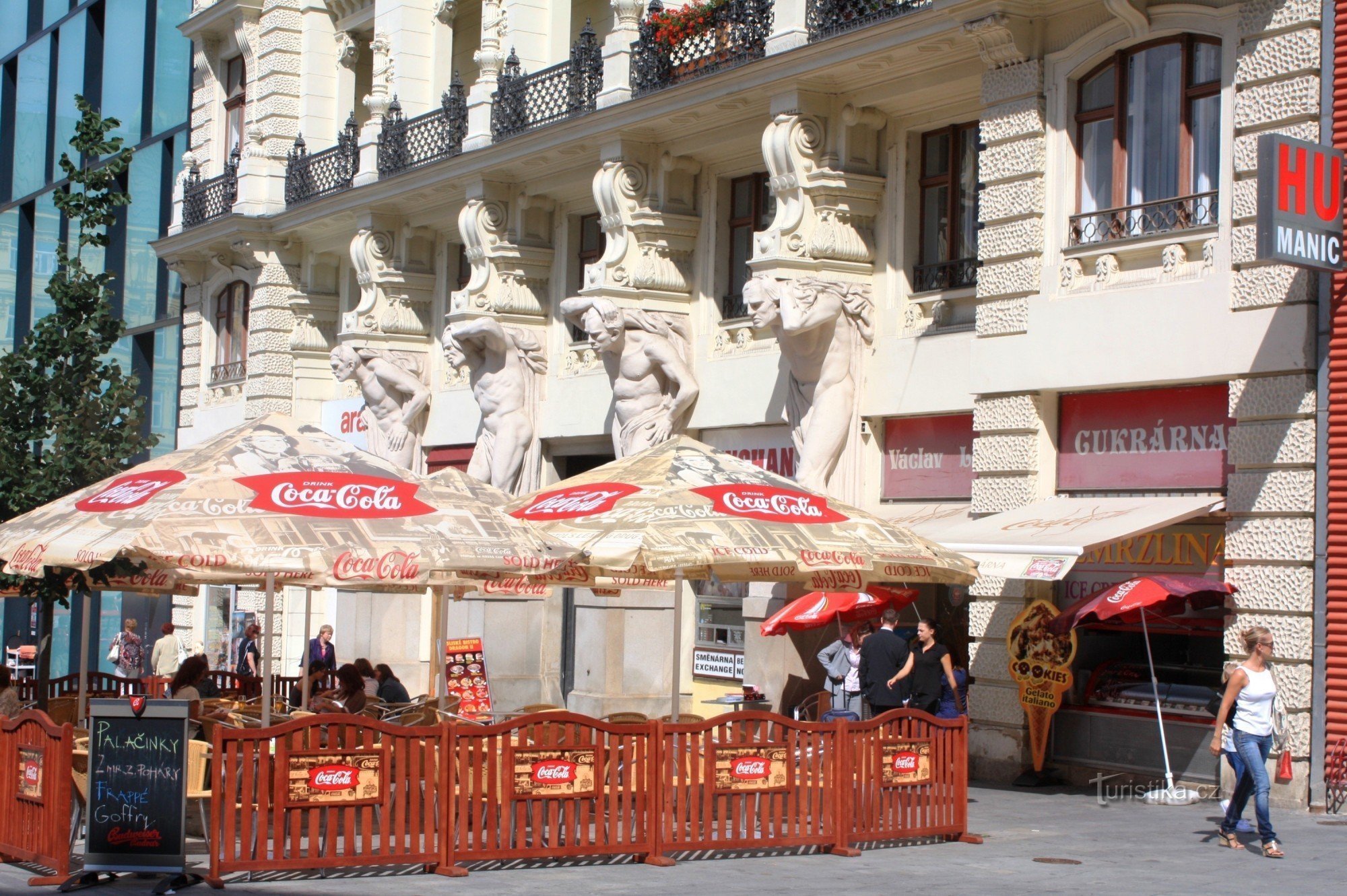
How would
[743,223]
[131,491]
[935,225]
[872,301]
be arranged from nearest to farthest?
1. [131,491]
2. [935,225]
3. [872,301]
4. [743,223]

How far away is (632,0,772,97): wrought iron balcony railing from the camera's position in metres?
20.2

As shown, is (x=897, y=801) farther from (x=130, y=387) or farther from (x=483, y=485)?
(x=130, y=387)

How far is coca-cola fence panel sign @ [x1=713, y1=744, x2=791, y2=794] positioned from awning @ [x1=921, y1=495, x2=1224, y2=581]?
3695 mm

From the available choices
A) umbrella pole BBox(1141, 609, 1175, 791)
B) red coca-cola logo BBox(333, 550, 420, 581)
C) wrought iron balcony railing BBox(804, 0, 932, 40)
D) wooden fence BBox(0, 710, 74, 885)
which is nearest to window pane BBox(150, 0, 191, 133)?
wrought iron balcony railing BBox(804, 0, 932, 40)

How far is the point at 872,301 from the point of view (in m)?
19.8

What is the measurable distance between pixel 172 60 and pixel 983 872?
2819 centimetres

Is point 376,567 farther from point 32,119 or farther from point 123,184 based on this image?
point 32,119

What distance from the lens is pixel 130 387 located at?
2345 centimetres

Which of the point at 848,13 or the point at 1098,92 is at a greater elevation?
the point at 848,13

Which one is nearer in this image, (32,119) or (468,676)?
(468,676)

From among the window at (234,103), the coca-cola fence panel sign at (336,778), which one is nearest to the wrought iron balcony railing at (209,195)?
the window at (234,103)

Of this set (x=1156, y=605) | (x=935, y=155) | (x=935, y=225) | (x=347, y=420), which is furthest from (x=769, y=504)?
(x=347, y=420)

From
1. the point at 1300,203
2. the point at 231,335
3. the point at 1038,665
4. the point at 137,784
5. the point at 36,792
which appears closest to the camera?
the point at 137,784

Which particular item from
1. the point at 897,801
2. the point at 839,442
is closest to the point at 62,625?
the point at 839,442
